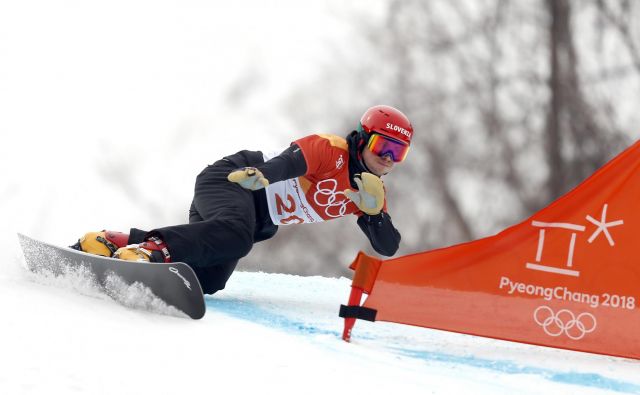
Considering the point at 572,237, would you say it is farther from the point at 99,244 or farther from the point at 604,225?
the point at 99,244

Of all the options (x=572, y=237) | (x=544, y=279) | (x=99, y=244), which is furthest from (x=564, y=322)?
(x=99, y=244)

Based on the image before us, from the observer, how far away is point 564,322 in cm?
222

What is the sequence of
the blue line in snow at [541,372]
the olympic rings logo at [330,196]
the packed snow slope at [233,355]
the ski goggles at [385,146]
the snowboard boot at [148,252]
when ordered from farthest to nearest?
1. the olympic rings logo at [330,196]
2. the ski goggles at [385,146]
3. the snowboard boot at [148,252]
4. the blue line in snow at [541,372]
5. the packed snow slope at [233,355]

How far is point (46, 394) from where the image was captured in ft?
3.90

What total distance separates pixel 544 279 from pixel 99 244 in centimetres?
135

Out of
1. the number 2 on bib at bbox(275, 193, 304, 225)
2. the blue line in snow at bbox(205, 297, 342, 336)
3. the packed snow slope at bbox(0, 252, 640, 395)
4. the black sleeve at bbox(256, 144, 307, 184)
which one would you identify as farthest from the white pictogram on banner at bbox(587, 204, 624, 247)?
the number 2 on bib at bbox(275, 193, 304, 225)

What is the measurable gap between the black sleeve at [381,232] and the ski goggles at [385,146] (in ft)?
0.65

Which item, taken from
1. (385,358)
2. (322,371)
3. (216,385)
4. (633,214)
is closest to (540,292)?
(633,214)

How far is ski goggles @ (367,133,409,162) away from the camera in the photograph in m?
2.56

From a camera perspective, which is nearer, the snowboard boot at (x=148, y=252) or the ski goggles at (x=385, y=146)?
the snowboard boot at (x=148, y=252)

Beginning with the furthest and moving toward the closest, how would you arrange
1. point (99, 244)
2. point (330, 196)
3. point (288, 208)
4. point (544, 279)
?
point (288, 208), point (330, 196), point (99, 244), point (544, 279)

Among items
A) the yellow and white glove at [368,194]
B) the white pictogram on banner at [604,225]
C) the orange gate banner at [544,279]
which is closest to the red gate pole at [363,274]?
the orange gate banner at [544,279]

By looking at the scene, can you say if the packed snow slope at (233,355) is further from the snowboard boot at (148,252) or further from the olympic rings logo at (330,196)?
the olympic rings logo at (330,196)

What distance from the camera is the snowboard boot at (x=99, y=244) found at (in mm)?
2369
